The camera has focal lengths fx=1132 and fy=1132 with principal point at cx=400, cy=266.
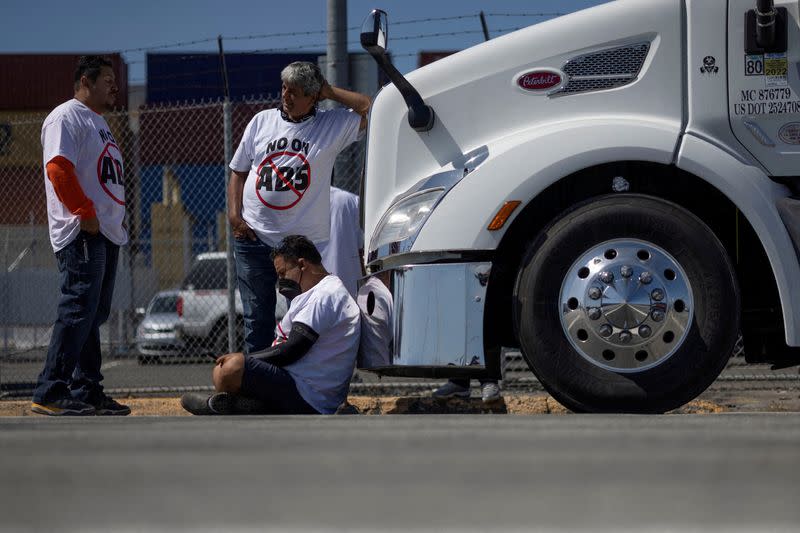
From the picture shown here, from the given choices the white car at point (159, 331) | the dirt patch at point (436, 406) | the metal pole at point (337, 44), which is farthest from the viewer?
the white car at point (159, 331)

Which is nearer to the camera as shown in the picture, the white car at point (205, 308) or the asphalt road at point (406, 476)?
the asphalt road at point (406, 476)

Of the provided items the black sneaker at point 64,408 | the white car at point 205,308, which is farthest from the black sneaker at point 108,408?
the white car at point 205,308

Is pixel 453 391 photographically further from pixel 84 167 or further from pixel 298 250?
pixel 84 167

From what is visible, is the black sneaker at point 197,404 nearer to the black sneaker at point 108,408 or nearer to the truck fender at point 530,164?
the black sneaker at point 108,408

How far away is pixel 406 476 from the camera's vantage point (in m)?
2.43

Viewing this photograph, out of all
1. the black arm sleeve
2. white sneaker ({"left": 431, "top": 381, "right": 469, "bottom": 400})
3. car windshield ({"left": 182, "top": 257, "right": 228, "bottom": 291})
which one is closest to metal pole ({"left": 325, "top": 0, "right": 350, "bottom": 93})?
white sneaker ({"left": 431, "top": 381, "right": 469, "bottom": 400})

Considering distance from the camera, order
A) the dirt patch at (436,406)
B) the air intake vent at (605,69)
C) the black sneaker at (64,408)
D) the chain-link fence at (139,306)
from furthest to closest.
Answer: the chain-link fence at (139,306) < the dirt patch at (436,406) < the black sneaker at (64,408) < the air intake vent at (605,69)

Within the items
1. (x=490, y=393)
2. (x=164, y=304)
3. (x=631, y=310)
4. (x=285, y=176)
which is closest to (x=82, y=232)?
(x=285, y=176)

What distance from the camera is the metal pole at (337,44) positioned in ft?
25.6

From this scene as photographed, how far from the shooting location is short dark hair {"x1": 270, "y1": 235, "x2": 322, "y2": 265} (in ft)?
17.5

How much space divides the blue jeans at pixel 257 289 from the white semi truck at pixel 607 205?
61.3 inches

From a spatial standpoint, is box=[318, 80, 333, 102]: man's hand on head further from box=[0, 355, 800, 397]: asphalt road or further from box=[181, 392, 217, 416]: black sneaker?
box=[0, 355, 800, 397]: asphalt road

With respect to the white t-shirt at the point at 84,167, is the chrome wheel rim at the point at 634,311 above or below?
below

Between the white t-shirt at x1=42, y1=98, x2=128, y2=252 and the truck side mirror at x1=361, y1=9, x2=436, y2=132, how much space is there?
1883 millimetres
